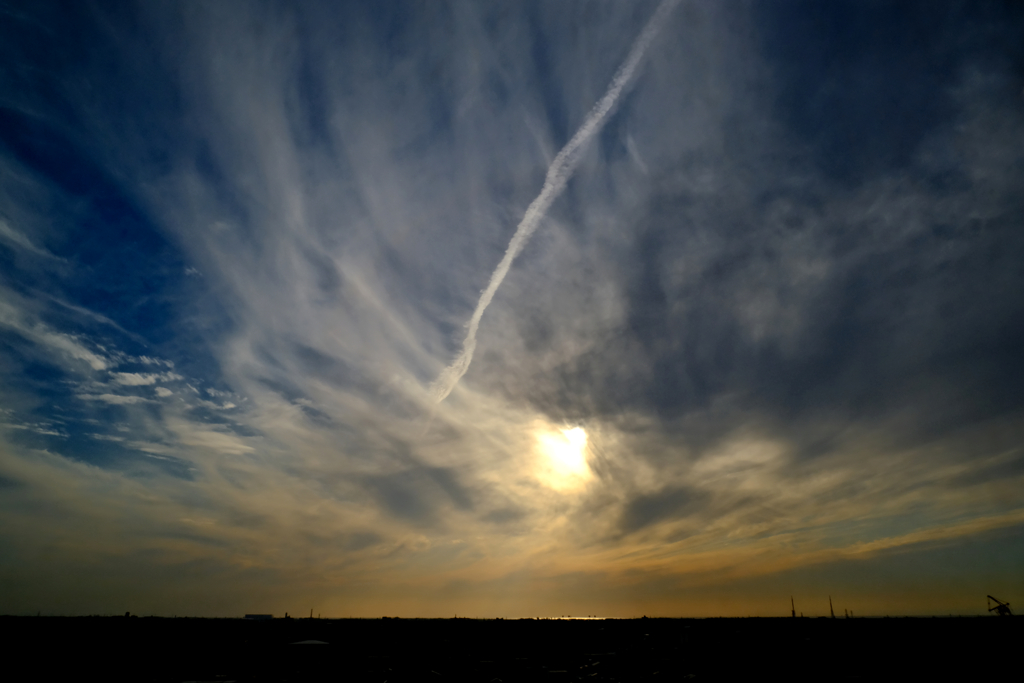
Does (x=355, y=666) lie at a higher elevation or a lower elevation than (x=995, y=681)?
lower

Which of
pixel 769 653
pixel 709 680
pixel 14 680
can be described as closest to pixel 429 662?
pixel 709 680

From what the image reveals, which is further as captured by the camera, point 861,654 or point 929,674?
point 861,654

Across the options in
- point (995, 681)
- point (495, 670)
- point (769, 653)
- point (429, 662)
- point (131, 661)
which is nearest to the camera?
point (995, 681)

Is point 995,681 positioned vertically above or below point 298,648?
above

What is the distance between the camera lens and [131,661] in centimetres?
8006

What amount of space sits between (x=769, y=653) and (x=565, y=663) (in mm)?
54554

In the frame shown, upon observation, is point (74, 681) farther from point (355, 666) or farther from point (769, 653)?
point (769, 653)

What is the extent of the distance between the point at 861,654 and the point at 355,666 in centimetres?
10100

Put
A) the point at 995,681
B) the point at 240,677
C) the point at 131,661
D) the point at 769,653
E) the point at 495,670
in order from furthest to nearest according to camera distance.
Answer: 1. the point at 769,653
2. the point at 131,661
3. the point at 495,670
4. the point at 240,677
5. the point at 995,681

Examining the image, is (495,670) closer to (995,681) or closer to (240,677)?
(240,677)

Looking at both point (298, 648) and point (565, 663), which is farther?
point (298, 648)

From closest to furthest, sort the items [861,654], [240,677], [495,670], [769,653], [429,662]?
1. [240,677]
2. [495,670]
3. [429,662]
4. [861,654]
5. [769,653]

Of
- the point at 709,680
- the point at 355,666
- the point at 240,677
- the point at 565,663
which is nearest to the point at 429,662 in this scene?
the point at 355,666

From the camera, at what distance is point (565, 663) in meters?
82.5
